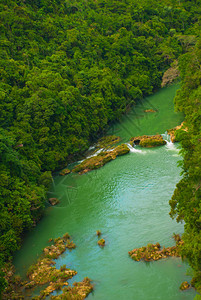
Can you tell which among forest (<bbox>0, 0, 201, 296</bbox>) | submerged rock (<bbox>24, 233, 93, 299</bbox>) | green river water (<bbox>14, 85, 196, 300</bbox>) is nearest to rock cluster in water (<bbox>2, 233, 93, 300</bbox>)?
submerged rock (<bbox>24, 233, 93, 299</bbox>)

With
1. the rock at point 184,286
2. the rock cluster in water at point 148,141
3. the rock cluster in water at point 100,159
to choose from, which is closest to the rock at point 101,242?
the rock at point 184,286

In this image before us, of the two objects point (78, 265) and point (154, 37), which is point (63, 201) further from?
point (154, 37)

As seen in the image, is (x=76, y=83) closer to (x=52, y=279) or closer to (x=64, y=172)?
(x=64, y=172)

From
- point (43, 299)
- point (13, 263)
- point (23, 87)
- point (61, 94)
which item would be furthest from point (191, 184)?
point (23, 87)

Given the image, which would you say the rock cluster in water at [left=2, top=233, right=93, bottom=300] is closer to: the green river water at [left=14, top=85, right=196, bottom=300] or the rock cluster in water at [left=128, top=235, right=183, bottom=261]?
the green river water at [left=14, top=85, right=196, bottom=300]

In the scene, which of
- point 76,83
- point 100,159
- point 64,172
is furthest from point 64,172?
point 76,83

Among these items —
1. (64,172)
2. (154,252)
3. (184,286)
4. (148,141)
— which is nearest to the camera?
(184,286)

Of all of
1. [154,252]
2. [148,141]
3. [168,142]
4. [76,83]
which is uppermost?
[76,83]
